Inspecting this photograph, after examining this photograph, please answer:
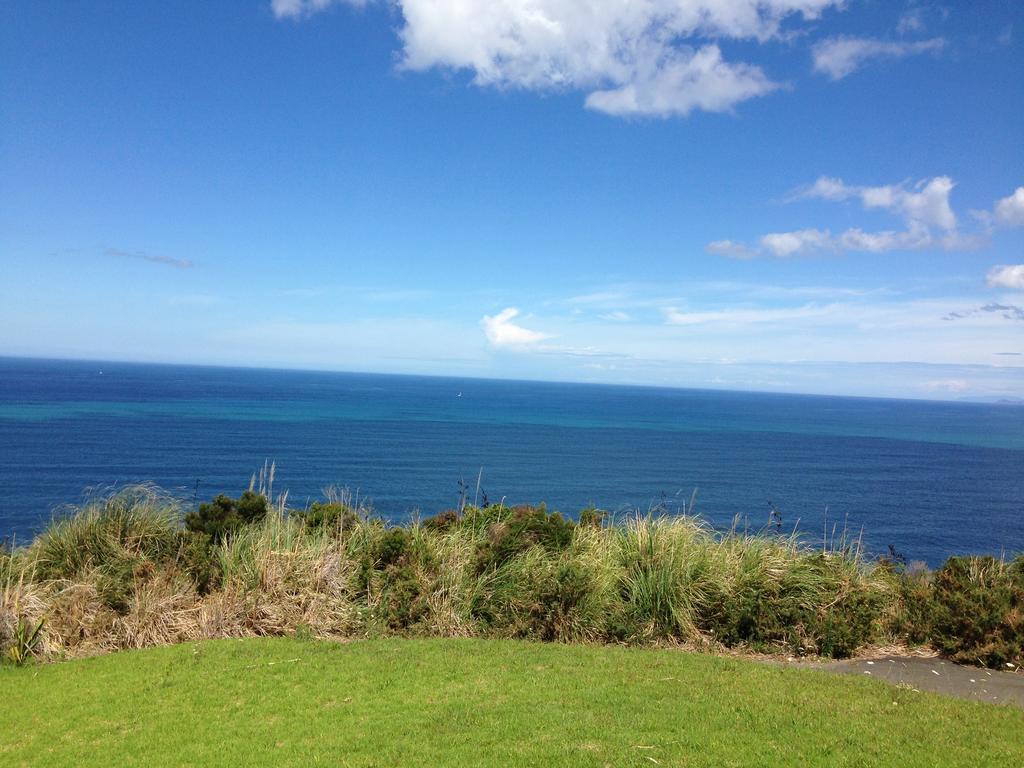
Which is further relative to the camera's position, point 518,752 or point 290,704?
point 290,704

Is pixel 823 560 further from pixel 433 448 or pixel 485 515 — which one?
pixel 433 448

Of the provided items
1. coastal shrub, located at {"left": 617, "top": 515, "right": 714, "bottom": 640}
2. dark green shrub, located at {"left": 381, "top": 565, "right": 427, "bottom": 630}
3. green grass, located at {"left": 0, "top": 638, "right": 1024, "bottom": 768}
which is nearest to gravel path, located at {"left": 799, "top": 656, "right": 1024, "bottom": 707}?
green grass, located at {"left": 0, "top": 638, "right": 1024, "bottom": 768}

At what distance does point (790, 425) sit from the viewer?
442 feet

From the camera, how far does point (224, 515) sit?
10.4m

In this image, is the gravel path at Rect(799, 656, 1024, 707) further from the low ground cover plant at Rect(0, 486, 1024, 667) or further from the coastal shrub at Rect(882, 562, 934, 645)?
the coastal shrub at Rect(882, 562, 934, 645)

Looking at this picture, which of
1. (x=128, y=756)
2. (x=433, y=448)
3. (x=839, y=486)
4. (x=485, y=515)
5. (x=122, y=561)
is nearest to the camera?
(x=128, y=756)

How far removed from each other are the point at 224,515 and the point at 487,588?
410 cm

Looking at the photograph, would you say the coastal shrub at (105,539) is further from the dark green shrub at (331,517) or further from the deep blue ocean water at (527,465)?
the deep blue ocean water at (527,465)

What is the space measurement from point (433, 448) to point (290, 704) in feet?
220

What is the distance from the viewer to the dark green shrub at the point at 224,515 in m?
10.1

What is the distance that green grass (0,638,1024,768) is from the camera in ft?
16.3

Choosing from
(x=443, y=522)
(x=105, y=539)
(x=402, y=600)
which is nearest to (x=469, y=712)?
(x=402, y=600)

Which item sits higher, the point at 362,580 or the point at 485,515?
the point at 485,515

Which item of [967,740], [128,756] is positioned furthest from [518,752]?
[967,740]
